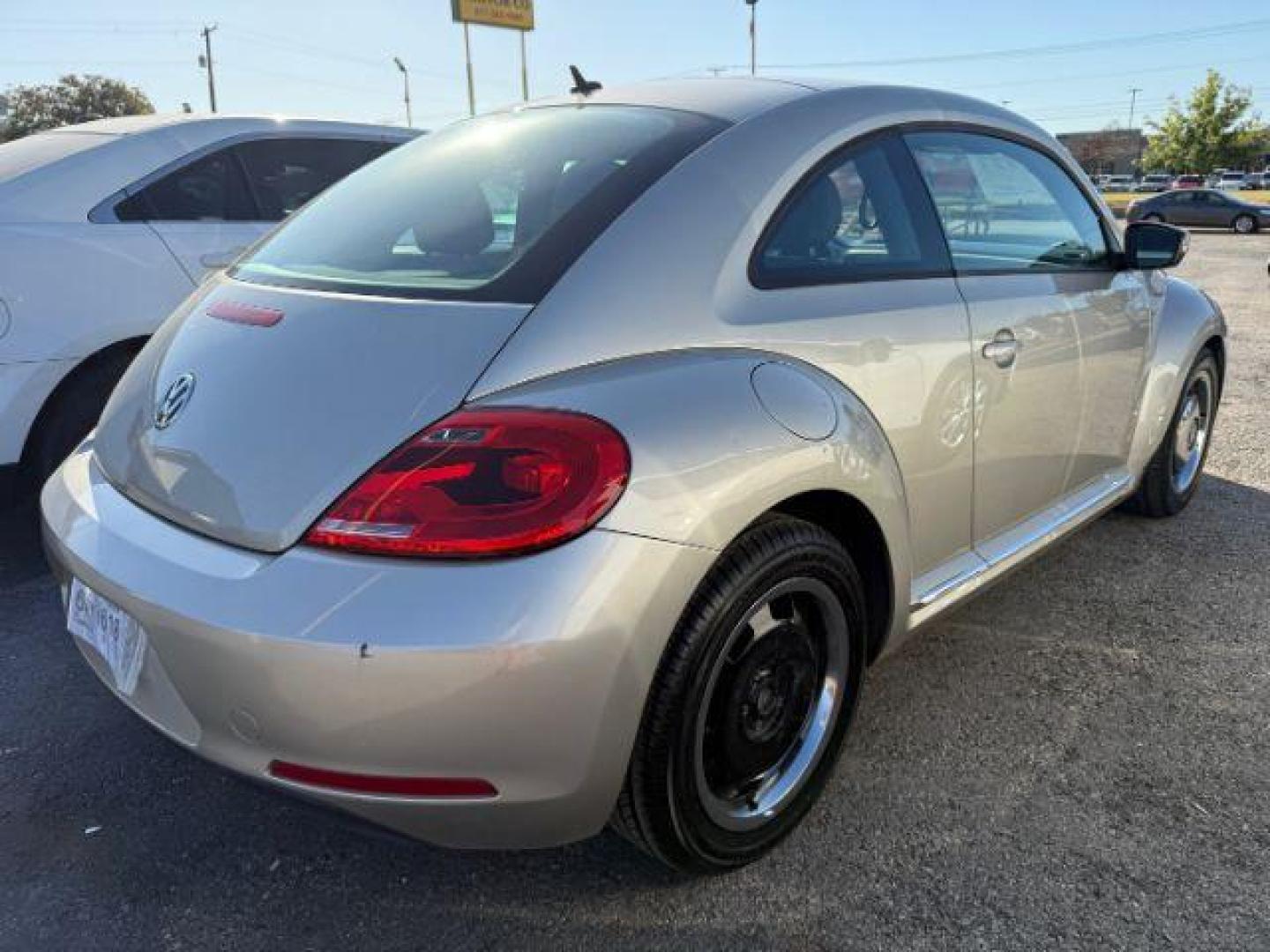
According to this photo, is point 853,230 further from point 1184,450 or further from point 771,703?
point 1184,450

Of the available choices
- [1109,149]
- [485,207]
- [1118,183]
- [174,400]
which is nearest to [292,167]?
[485,207]

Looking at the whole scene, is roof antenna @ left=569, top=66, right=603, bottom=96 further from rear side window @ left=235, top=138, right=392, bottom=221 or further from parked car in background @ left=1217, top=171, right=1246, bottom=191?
parked car in background @ left=1217, top=171, right=1246, bottom=191

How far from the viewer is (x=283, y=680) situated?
1.53 meters

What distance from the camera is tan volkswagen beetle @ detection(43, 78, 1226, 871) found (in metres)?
1.54

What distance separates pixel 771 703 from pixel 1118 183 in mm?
92692

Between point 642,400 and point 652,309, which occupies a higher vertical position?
point 652,309

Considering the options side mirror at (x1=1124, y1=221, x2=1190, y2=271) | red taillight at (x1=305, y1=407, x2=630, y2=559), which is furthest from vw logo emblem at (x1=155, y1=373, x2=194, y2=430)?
side mirror at (x1=1124, y1=221, x2=1190, y2=271)

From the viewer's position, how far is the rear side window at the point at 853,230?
6.84 ft

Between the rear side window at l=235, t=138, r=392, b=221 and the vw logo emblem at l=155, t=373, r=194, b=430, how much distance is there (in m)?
2.64

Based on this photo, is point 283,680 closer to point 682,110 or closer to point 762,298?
point 762,298

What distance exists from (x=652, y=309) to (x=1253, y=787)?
1.82 metres

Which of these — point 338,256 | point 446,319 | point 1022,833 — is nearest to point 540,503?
point 446,319

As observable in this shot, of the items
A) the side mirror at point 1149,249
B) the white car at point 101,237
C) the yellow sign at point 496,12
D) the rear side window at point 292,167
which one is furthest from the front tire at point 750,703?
the yellow sign at point 496,12

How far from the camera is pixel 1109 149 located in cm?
8531
